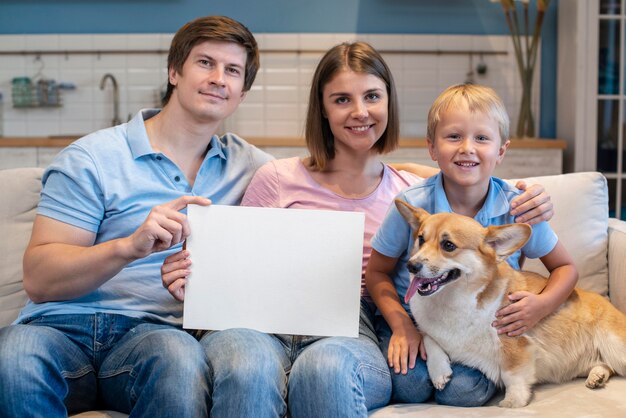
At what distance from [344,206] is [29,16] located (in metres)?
3.77

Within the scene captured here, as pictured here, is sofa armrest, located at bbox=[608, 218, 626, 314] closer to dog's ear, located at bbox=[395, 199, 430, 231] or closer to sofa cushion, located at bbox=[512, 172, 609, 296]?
sofa cushion, located at bbox=[512, 172, 609, 296]

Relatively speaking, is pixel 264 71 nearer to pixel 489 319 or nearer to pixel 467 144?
pixel 467 144

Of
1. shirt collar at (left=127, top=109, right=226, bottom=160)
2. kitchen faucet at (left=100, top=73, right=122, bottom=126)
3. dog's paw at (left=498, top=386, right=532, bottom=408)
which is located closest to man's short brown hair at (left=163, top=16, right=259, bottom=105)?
shirt collar at (left=127, top=109, right=226, bottom=160)

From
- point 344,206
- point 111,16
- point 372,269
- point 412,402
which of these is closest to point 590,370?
point 412,402

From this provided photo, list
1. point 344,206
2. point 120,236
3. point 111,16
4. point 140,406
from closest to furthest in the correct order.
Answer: point 140,406 → point 120,236 → point 344,206 → point 111,16

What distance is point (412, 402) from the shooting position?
160 cm

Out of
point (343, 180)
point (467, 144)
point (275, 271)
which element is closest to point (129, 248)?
point (275, 271)

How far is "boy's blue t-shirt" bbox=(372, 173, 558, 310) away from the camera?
1.70 meters

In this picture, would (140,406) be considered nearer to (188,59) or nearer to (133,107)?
(188,59)

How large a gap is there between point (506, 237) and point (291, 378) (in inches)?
21.7

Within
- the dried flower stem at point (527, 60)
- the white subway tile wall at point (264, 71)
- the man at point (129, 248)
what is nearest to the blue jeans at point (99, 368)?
the man at point (129, 248)

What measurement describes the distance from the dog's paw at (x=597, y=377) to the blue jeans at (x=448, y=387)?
22 centimetres

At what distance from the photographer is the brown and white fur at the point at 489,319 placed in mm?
1507

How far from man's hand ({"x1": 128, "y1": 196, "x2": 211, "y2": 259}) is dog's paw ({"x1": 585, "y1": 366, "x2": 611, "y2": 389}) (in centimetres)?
99
